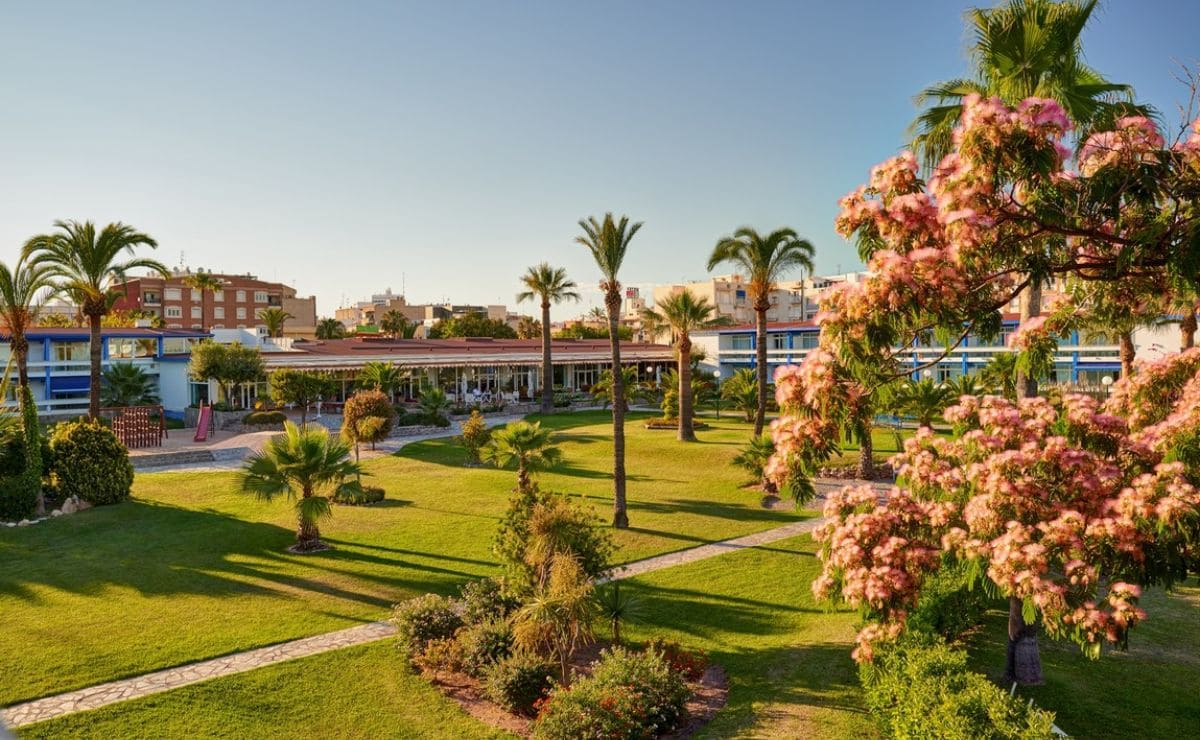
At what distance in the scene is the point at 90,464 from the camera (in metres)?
21.2

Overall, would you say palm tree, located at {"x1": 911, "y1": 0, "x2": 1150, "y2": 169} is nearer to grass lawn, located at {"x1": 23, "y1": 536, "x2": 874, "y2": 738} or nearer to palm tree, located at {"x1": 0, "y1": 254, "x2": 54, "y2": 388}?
grass lawn, located at {"x1": 23, "y1": 536, "x2": 874, "y2": 738}

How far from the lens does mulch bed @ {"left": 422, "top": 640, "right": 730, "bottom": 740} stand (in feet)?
33.2

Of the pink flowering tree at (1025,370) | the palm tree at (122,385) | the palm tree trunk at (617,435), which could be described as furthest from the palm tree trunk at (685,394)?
the palm tree at (122,385)

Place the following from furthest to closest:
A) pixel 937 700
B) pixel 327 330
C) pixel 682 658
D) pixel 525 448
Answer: pixel 327 330 → pixel 525 448 → pixel 682 658 → pixel 937 700

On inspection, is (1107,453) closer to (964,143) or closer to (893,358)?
(893,358)

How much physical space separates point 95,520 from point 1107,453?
860 inches

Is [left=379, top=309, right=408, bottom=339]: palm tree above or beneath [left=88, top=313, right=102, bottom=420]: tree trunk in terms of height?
above

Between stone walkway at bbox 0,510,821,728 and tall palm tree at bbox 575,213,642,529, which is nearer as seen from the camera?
stone walkway at bbox 0,510,821,728

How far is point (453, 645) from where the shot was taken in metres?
12.0

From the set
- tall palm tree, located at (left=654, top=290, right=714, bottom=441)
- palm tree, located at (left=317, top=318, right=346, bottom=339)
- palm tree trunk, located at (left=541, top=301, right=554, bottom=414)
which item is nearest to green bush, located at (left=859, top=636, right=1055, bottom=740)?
tall palm tree, located at (left=654, top=290, right=714, bottom=441)

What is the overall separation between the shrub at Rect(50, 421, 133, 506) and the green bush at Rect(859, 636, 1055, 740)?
2038cm

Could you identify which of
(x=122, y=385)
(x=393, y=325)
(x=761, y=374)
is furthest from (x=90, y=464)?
(x=393, y=325)

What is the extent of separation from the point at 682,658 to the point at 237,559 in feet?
35.0

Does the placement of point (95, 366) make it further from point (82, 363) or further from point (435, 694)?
point (435, 694)
